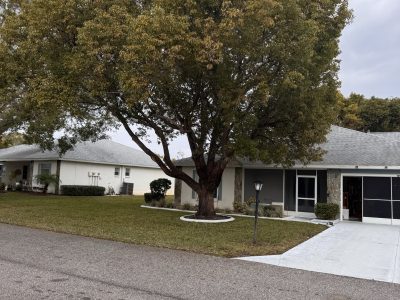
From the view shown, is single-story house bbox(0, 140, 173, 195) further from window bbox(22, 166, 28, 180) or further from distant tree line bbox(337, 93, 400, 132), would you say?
distant tree line bbox(337, 93, 400, 132)

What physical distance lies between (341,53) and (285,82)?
5792 millimetres

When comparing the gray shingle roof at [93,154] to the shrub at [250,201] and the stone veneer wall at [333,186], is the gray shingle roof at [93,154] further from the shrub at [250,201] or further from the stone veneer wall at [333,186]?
the stone veneer wall at [333,186]

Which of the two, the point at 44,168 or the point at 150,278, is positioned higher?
the point at 44,168

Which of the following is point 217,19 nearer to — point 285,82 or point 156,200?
point 285,82

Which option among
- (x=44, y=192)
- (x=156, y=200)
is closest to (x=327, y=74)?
(x=156, y=200)

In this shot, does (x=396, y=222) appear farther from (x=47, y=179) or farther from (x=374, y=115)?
(x=374, y=115)

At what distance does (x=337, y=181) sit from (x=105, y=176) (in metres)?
21.6

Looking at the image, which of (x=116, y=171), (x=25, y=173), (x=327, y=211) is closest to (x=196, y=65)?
(x=327, y=211)

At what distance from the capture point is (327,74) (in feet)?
54.9

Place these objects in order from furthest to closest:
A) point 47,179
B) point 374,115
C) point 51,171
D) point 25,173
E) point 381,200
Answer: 1. point 374,115
2. point 25,173
3. point 51,171
4. point 47,179
5. point 381,200

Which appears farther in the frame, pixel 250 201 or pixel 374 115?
pixel 374 115

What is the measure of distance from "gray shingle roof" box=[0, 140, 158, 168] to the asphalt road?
24.1 m

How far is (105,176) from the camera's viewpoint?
120ft

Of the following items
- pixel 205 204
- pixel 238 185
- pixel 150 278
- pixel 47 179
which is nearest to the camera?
pixel 150 278
